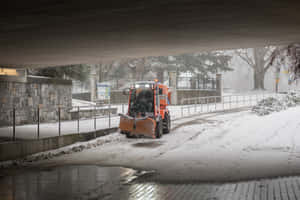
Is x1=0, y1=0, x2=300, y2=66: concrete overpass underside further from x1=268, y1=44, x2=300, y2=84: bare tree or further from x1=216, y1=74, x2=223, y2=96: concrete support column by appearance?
x1=216, y1=74, x2=223, y2=96: concrete support column

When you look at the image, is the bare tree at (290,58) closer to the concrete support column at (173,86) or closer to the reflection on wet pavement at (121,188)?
the reflection on wet pavement at (121,188)

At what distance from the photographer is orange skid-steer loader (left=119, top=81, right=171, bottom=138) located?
1894 centimetres

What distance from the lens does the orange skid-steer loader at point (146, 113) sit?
62.1 ft

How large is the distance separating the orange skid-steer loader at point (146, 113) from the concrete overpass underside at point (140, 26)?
367cm

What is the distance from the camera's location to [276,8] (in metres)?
9.27

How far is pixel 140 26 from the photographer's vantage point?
11094 millimetres

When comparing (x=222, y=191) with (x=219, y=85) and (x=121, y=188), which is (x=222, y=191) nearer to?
(x=121, y=188)

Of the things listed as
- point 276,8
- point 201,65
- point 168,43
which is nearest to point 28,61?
point 168,43

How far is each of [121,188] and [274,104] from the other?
23.3 metres

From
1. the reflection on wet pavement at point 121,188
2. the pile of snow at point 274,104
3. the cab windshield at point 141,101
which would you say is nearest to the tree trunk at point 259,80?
the pile of snow at point 274,104

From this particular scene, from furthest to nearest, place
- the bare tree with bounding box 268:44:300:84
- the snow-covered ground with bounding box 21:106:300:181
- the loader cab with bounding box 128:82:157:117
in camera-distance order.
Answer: the loader cab with bounding box 128:82:157:117 < the snow-covered ground with bounding box 21:106:300:181 < the bare tree with bounding box 268:44:300:84

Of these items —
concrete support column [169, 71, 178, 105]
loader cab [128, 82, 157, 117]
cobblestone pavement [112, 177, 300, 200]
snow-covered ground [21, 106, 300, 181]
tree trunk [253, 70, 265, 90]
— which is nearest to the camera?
cobblestone pavement [112, 177, 300, 200]

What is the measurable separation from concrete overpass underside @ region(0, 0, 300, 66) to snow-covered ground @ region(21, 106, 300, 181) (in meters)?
3.83

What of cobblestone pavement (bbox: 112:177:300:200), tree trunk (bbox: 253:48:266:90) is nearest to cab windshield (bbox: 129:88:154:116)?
cobblestone pavement (bbox: 112:177:300:200)
